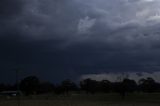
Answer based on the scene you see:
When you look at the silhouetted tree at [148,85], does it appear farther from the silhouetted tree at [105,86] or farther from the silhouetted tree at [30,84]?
the silhouetted tree at [30,84]

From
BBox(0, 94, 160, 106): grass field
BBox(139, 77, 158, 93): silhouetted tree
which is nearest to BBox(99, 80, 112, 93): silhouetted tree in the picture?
BBox(139, 77, 158, 93): silhouetted tree

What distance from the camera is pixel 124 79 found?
564 feet

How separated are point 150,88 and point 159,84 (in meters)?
15.2

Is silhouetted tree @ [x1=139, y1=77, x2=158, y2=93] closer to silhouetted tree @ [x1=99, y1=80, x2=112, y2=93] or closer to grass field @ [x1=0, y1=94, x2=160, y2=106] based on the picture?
silhouetted tree @ [x1=99, y1=80, x2=112, y2=93]

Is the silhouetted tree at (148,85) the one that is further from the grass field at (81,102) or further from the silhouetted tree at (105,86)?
the grass field at (81,102)

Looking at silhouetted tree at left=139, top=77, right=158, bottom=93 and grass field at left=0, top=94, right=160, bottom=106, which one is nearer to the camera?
grass field at left=0, top=94, right=160, bottom=106

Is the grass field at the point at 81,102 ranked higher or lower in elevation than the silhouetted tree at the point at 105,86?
lower

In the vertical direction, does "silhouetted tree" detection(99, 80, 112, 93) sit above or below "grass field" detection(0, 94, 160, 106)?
above

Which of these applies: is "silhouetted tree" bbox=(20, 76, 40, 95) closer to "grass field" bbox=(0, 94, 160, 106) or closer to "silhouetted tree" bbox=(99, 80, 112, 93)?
"silhouetted tree" bbox=(99, 80, 112, 93)

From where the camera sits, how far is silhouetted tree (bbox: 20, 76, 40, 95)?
608 feet

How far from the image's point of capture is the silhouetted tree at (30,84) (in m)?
185

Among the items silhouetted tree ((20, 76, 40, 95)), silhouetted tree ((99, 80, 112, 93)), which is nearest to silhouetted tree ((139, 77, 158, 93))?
silhouetted tree ((99, 80, 112, 93))

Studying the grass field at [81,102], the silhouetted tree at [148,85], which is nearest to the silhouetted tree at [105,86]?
the silhouetted tree at [148,85]

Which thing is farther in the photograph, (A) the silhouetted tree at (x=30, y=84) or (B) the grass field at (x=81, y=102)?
(A) the silhouetted tree at (x=30, y=84)
